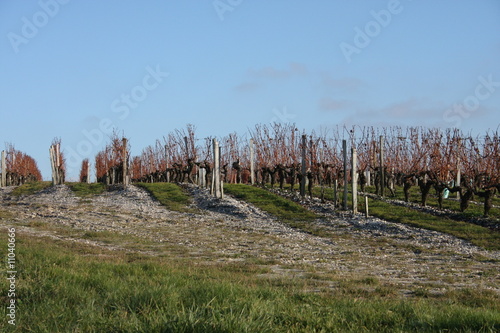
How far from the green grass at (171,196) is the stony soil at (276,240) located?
0.63m

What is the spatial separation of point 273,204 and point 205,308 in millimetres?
22070

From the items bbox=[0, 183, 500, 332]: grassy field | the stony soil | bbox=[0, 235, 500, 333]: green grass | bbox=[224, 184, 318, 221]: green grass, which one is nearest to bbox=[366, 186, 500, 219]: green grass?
the stony soil

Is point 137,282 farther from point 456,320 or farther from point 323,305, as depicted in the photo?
point 456,320

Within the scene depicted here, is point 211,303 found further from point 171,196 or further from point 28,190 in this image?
point 28,190

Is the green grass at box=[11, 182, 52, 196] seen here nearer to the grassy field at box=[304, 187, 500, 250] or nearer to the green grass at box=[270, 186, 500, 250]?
the green grass at box=[270, 186, 500, 250]

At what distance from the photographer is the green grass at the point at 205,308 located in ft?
17.8

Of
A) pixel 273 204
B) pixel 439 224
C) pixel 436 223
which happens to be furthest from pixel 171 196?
pixel 439 224

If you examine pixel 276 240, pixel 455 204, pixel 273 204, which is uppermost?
pixel 273 204

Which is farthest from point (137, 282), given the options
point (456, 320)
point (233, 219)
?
point (233, 219)

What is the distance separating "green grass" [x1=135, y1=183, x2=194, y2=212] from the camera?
28.8 meters

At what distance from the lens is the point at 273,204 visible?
91.3ft

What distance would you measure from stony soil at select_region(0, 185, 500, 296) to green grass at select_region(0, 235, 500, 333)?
194 centimetres

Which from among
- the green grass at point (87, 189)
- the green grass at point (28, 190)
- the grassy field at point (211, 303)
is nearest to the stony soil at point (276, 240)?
the grassy field at point (211, 303)

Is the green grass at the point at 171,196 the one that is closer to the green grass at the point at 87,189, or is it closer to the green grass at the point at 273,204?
the green grass at the point at 87,189
